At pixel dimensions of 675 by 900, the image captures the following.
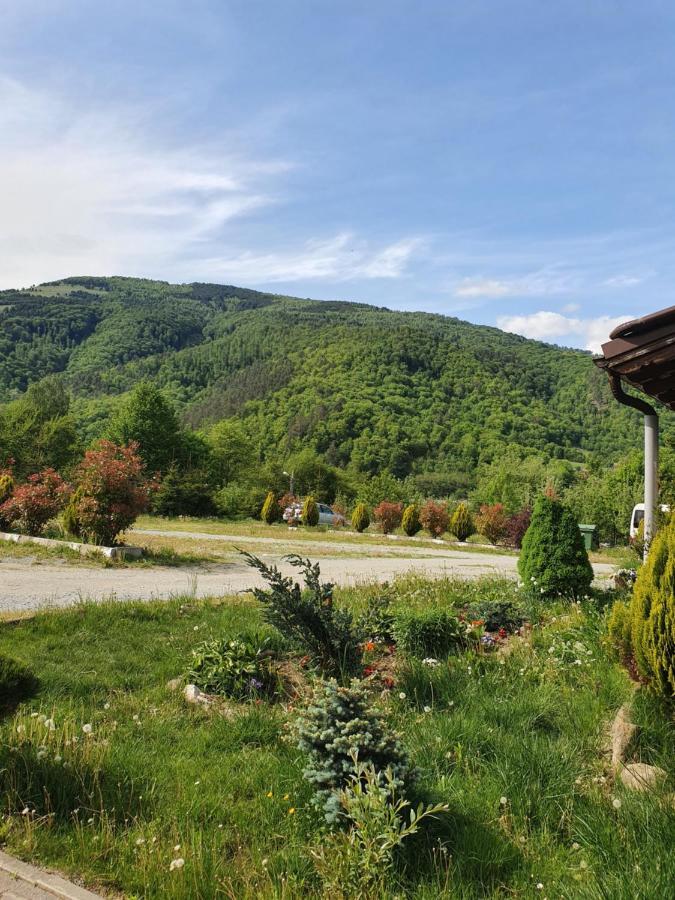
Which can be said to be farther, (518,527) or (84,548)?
(518,527)

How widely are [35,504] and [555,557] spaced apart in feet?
33.2

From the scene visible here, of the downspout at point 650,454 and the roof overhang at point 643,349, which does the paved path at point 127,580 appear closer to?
the downspout at point 650,454

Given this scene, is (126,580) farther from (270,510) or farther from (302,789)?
(270,510)

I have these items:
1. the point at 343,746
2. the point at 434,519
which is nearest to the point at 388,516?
the point at 434,519

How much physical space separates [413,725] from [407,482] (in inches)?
1576

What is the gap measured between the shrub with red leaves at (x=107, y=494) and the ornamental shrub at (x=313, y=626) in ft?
25.9

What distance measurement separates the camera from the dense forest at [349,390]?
51.4 meters

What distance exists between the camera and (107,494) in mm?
11422

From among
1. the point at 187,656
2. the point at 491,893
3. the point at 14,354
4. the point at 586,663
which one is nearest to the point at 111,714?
the point at 187,656

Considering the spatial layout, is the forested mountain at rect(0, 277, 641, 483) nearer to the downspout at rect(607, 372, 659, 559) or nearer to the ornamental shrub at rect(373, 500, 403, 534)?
the ornamental shrub at rect(373, 500, 403, 534)

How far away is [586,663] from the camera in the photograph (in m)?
4.37

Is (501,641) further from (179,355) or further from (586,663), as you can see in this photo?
(179,355)

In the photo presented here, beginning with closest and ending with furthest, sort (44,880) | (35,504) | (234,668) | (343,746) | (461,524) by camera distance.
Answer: (44,880) < (343,746) < (234,668) < (35,504) < (461,524)

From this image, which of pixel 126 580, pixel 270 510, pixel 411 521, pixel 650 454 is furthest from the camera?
pixel 270 510
